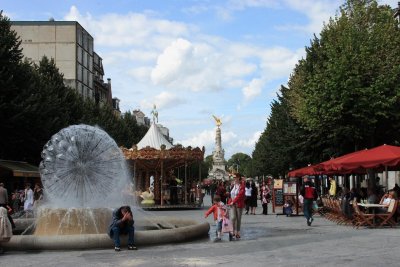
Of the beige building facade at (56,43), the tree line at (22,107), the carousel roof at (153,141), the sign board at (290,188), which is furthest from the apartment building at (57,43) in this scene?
the sign board at (290,188)

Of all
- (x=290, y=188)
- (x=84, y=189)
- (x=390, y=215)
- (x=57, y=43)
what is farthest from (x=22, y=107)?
(x=57, y=43)

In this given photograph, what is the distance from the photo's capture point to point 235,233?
1574cm

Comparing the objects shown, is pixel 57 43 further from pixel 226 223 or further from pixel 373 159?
pixel 226 223

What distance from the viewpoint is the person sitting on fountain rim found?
13031 millimetres

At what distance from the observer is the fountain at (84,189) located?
14.5m

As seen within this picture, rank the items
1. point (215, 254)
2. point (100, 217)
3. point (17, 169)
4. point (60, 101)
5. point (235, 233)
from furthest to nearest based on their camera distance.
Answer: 1. point (60, 101)
2. point (17, 169)
3. point (235, 233)
4. point (100, 217)
5. point (215, 254)

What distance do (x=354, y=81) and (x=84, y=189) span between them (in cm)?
1766

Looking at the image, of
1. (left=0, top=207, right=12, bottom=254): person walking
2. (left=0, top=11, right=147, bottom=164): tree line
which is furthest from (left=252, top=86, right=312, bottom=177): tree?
(left=0, top=207, right=12, bottom=254): person walking

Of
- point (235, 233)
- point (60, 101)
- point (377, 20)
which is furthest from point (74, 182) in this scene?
point (60, 101)

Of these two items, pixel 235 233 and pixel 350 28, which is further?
pixel 350 28

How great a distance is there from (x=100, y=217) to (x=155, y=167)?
81.8 feet

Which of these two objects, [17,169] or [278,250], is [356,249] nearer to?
[278,250]

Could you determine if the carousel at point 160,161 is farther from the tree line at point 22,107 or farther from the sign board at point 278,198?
the sign board at point 278,198

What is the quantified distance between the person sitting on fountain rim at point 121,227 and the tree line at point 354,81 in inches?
718
